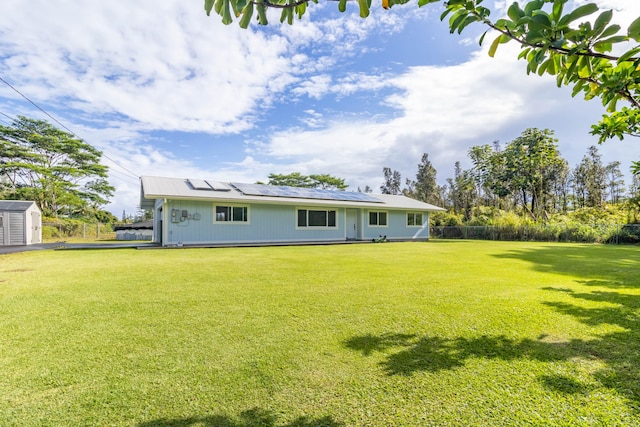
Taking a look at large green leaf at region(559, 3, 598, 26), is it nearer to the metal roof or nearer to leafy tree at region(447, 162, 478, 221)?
the metal roof

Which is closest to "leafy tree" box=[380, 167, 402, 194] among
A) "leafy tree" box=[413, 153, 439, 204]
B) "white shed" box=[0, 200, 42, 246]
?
"leafy tree" box=[413, 153, 439, 204]

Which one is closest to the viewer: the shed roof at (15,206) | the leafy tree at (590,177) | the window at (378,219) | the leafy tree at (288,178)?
the shed roof at (15,206)

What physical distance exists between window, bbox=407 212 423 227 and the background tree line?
506 cm

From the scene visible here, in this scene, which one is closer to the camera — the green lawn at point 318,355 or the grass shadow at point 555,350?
the green lawn at point 318,355

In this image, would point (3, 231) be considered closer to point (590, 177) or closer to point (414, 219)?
point (414, 219)

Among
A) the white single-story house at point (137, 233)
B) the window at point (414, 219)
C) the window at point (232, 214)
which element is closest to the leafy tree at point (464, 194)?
the window at point (414, 219)

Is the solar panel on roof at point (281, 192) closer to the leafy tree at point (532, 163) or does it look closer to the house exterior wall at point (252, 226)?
the house exterior wall at point (252, 226)

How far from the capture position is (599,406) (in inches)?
71.4

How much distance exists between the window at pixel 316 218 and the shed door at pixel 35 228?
13499 mm

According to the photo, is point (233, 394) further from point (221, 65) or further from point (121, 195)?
point (121, 195)

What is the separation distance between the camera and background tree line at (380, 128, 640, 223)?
25.5m

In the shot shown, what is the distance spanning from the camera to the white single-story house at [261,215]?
12.7 m

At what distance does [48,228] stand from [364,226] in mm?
19813

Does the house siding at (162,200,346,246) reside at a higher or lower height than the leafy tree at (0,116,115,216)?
lower
